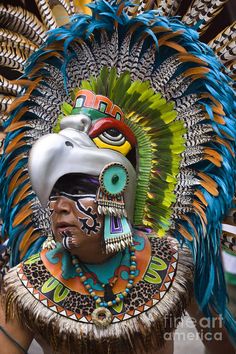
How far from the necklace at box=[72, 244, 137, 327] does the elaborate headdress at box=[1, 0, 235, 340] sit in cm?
19

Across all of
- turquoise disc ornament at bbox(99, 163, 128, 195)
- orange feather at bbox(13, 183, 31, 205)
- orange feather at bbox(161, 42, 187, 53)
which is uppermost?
orange feather at bbox(161, 42, 187, 53)

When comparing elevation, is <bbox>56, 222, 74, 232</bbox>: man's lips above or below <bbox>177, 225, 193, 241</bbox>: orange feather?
below

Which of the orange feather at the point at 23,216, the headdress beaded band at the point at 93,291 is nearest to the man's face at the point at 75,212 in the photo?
the headdress beaded band at the point at 93,291

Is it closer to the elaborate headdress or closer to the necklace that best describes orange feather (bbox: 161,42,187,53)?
the elaborate headdress

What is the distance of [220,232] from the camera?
5.21ft

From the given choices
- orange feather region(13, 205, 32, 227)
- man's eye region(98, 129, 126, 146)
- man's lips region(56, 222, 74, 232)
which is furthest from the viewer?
orange feather region(13, 205, 32, 227)

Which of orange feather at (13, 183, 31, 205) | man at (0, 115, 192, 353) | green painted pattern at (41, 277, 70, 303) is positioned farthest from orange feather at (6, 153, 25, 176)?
green painted pattern at (41, 277, 70, 303)

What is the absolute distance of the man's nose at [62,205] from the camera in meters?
1.33

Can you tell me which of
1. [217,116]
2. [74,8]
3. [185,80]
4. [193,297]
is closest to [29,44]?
[74,8]

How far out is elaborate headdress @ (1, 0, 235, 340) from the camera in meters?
1.55

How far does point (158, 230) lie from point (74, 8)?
2.67 ft

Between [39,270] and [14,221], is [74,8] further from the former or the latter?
[39,270]

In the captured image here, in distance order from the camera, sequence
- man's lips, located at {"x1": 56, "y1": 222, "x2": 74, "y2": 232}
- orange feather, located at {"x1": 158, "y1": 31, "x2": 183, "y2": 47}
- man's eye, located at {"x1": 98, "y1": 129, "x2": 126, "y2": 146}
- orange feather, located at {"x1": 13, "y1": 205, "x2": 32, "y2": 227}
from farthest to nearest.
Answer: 1. orange feather, located at {"x1": 13, "y1": 205, "x2": 32, "y2": 227}
2. orange feather, located at {"x1": 158, "y1": 31, "x2": 183, "y2": 47}
3. man's eye, located at {"x1": 98, "y1": 129, "x2": 126, "y2": 146}
4. man's lips, located at {"x1": 56, "y1": 222, "x2": 74, "y2": 232}

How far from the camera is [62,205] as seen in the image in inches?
52.6
